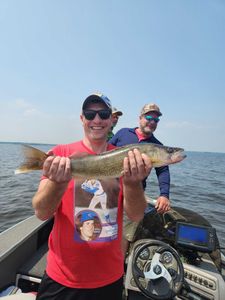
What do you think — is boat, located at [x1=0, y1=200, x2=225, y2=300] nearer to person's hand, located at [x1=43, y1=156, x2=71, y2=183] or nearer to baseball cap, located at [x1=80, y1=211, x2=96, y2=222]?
baseball cap, located at [x1=80, y1=211, x2=96, y2=222]

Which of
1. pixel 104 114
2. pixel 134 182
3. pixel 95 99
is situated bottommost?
pixel 134 182

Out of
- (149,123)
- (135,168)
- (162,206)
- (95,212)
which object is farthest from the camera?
(149,123)

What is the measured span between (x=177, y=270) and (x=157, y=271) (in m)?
0.27

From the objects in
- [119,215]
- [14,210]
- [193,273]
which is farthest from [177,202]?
[119,215]

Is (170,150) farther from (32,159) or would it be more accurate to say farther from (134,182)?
(32,159)

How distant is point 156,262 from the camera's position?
3.34 m

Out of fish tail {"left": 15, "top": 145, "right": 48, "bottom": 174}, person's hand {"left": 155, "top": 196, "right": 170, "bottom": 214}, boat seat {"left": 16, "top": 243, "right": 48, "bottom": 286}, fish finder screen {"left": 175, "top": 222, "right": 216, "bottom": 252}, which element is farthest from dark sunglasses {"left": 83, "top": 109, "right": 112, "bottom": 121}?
boat seat {"left": 16, "top": 243, "right": 48, "bottom": 286}

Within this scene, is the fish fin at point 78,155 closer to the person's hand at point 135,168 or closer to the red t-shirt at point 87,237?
the red t-shirt at point 87,237

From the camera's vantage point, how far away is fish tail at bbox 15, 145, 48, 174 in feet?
9.27

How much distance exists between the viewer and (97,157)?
2912 millimetres

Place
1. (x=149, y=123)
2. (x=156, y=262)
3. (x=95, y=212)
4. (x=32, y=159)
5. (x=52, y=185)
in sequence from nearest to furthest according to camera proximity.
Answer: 1. (x=52, y=185)
2. (x=95, y=212)
3. (x=32, y=159)
4. (x=156, y=262)
5. (x=149, y=123)

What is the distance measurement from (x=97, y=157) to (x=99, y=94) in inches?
29.4

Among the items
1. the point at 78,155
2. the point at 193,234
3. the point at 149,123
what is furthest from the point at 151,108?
the point at 78,155

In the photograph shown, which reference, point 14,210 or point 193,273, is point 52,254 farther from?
point 14,210
